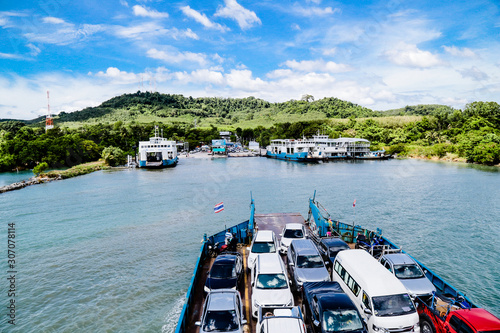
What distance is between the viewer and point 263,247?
14.1 meters

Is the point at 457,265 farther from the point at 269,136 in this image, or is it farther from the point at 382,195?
the point at 269,136

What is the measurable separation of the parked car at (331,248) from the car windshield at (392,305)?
483cm

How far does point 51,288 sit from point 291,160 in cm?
8541

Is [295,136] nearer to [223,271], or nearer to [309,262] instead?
[309,262]

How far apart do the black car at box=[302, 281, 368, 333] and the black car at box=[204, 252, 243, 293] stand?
339cm

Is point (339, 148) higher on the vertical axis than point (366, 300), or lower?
higher

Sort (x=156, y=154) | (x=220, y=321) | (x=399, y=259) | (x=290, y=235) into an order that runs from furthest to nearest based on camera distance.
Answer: (x=156, y=154), (x=290, y=235), (x=399, y=259), (x=220, y=321)

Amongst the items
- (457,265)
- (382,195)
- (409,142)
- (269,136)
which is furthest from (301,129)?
(457,265)

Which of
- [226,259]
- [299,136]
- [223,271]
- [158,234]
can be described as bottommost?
[158,234]

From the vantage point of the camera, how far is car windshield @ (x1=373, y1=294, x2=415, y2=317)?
8.58 meters

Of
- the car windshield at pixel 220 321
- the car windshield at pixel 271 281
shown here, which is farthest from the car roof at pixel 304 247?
the car windshield at pixel 220 321

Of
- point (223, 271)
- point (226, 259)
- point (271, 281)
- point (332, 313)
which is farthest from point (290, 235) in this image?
point (332, 313)

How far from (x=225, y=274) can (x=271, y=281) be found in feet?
7.99

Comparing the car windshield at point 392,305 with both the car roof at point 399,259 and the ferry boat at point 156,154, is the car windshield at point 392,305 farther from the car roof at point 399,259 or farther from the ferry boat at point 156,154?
the ferry boat at point 156,154
